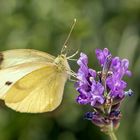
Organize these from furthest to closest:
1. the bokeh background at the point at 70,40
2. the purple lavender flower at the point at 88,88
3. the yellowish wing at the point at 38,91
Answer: the bokeh background at the point at 70,40, the yellowish wing at the point at 38,91, the purple lavender flower at the point at 88,88

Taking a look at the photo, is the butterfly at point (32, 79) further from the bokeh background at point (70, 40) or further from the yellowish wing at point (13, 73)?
the bokeh background at point (70, 40)

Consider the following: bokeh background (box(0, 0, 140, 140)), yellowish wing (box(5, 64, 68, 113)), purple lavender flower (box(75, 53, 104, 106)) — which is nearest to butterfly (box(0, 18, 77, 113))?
yellowish wing (box(5, 64, 68, 113))

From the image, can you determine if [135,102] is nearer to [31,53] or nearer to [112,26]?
[112,26]

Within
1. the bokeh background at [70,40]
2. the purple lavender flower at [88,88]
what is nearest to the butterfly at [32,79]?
the purple lavender flower at [88,88]

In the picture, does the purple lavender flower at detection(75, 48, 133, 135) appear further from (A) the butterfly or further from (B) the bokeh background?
(B) the bokeh background

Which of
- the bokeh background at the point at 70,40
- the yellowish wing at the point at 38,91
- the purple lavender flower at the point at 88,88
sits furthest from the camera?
the bokeh background at the point at 70,40

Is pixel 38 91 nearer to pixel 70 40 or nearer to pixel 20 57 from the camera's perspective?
pixel 20 57

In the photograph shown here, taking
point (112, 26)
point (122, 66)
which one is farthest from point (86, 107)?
point (122, 66)
